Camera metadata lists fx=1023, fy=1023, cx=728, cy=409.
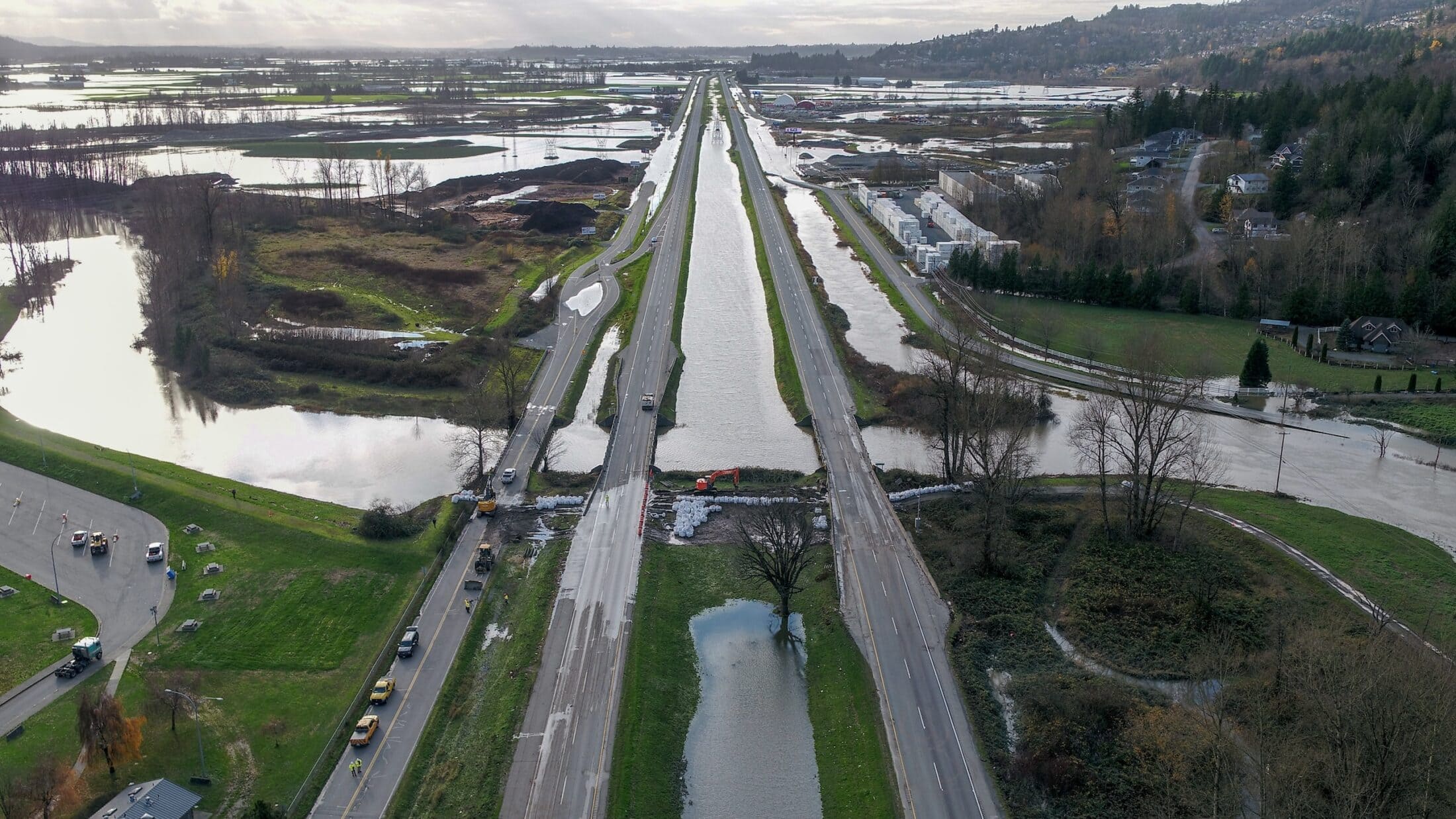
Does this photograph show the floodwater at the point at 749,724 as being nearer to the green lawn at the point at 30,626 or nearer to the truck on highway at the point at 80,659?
the truck on highway at the point at 80,659

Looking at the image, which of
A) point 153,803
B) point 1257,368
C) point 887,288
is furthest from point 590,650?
point 887,288

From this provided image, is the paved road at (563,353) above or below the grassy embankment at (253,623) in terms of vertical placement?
above

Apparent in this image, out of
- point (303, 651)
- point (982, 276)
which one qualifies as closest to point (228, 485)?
point (303, 651)

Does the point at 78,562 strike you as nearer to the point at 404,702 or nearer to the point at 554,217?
the point at 404,702

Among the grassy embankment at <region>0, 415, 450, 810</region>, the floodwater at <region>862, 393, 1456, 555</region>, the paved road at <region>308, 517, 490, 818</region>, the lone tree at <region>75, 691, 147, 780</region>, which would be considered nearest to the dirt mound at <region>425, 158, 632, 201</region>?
the grassy embankment at <region>0, 415, 450, 810</region>

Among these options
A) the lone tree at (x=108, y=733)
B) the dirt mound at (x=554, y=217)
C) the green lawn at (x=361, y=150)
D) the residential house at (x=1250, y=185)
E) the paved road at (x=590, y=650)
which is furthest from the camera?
the green lawn at (x=361, y=150)

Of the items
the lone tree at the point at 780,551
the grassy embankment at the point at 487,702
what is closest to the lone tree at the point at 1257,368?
the lone tree at the point at 780,551

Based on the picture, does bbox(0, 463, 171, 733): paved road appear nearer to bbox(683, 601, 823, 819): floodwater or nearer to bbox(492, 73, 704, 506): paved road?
bbox(492, 73, 704, 506): paved road
